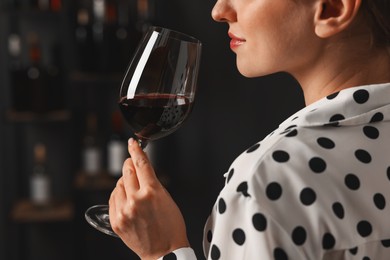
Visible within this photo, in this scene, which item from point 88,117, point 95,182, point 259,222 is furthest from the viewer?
point 88,117

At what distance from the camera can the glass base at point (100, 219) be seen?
1.22 meters

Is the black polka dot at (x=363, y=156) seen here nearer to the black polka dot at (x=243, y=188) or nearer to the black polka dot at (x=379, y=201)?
the black polka dot at (x=379, y=201)

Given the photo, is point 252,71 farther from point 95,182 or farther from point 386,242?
point 95,182

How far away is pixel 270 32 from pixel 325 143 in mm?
192

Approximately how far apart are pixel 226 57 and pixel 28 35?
3.47 feet

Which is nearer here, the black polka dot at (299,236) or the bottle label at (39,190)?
the black polka dot at (299,236)

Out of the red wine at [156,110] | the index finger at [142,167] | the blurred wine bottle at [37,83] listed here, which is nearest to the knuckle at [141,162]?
the index finger at [142,167]

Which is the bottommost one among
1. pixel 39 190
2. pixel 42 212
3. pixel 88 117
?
pixel 42 212

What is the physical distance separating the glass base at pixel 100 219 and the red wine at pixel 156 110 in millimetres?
202

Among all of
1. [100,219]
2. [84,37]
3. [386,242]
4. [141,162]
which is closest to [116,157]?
[84,37]

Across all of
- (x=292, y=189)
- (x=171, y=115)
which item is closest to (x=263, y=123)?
(x=171, y=115)

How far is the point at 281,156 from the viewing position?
2.55ft

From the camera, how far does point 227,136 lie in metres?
3.71

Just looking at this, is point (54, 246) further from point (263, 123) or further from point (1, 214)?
point (263, 123)
